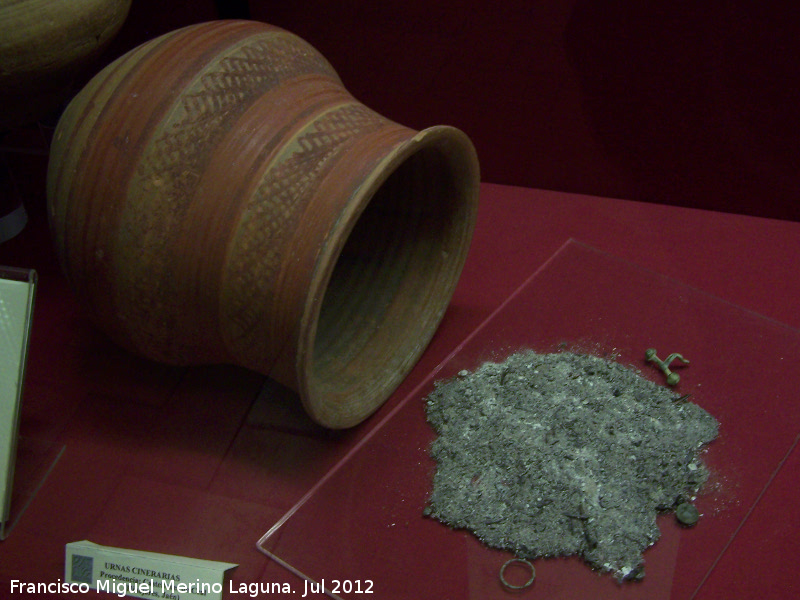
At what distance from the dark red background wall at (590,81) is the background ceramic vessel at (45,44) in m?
0.33

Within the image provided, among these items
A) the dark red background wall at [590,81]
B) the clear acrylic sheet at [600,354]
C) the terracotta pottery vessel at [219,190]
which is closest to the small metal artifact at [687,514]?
the clear acrylic sheet at [600,354]

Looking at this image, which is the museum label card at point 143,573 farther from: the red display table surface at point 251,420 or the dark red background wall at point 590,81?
the dark red background wall at point 590,81

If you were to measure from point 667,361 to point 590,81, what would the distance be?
0.58m

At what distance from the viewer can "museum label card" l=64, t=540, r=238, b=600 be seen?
1102 mm

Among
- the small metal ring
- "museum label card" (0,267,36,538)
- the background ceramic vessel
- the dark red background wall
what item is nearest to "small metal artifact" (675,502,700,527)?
the small metal ring

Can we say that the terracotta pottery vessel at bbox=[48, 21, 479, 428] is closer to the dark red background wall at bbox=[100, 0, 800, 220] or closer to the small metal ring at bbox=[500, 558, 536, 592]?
the small metal ring at bbox=[500, 558, 536, 592]

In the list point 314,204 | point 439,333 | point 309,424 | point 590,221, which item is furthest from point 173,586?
point 590,221

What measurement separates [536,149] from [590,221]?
0.64 ft

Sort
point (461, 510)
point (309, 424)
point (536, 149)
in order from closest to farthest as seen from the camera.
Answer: point (461, 510) → point (309, 424) → point (536, 149)

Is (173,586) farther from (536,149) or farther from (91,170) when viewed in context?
(536,149)

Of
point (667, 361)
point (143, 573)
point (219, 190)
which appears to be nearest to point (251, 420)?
point (143, 573)

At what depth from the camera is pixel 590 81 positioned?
5.23ft

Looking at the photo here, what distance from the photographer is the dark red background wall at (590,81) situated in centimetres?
147

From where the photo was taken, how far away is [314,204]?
1.08 metres
